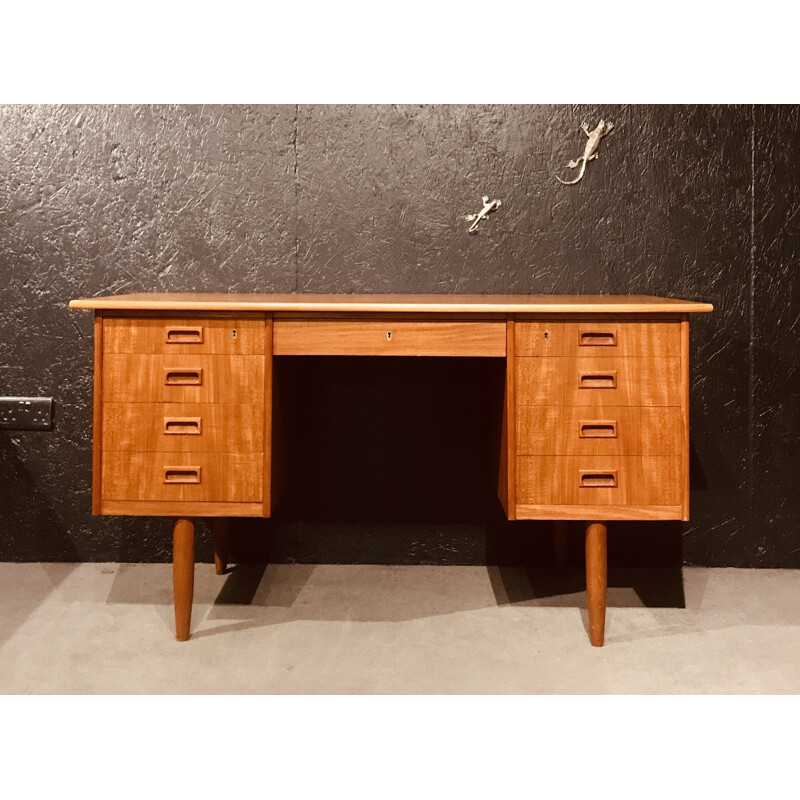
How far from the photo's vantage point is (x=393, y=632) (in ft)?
6.53

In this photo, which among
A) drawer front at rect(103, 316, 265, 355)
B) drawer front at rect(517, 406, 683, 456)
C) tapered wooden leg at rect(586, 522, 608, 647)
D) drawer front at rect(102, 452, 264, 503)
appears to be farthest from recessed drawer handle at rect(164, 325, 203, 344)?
tapered wooden leg at rect(586, 522, 608, 647)

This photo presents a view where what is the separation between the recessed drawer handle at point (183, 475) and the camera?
188 cm

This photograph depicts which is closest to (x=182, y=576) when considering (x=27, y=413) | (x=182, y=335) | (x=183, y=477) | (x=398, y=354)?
(x=183, y=477)

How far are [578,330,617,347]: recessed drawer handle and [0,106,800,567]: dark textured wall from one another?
0.58 meters

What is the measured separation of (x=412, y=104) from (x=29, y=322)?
1.47 m

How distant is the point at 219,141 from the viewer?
2385 mm

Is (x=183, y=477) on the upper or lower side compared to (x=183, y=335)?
lower

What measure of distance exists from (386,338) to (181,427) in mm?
580

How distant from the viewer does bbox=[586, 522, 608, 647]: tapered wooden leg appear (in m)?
1.90

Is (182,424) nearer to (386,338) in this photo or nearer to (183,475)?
(183,475)

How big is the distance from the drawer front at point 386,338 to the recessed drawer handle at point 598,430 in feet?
0.93

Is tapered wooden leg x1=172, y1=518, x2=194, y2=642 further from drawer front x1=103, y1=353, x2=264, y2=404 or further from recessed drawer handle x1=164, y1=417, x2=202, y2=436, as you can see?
drawer front x1=103, y1=353, x2=264, y2=404

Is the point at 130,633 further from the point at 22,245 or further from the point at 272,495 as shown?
the point at 22,245

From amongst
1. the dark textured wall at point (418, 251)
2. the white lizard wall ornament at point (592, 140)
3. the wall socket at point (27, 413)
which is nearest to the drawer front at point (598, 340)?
the dark textured wall at point (418, 251)
